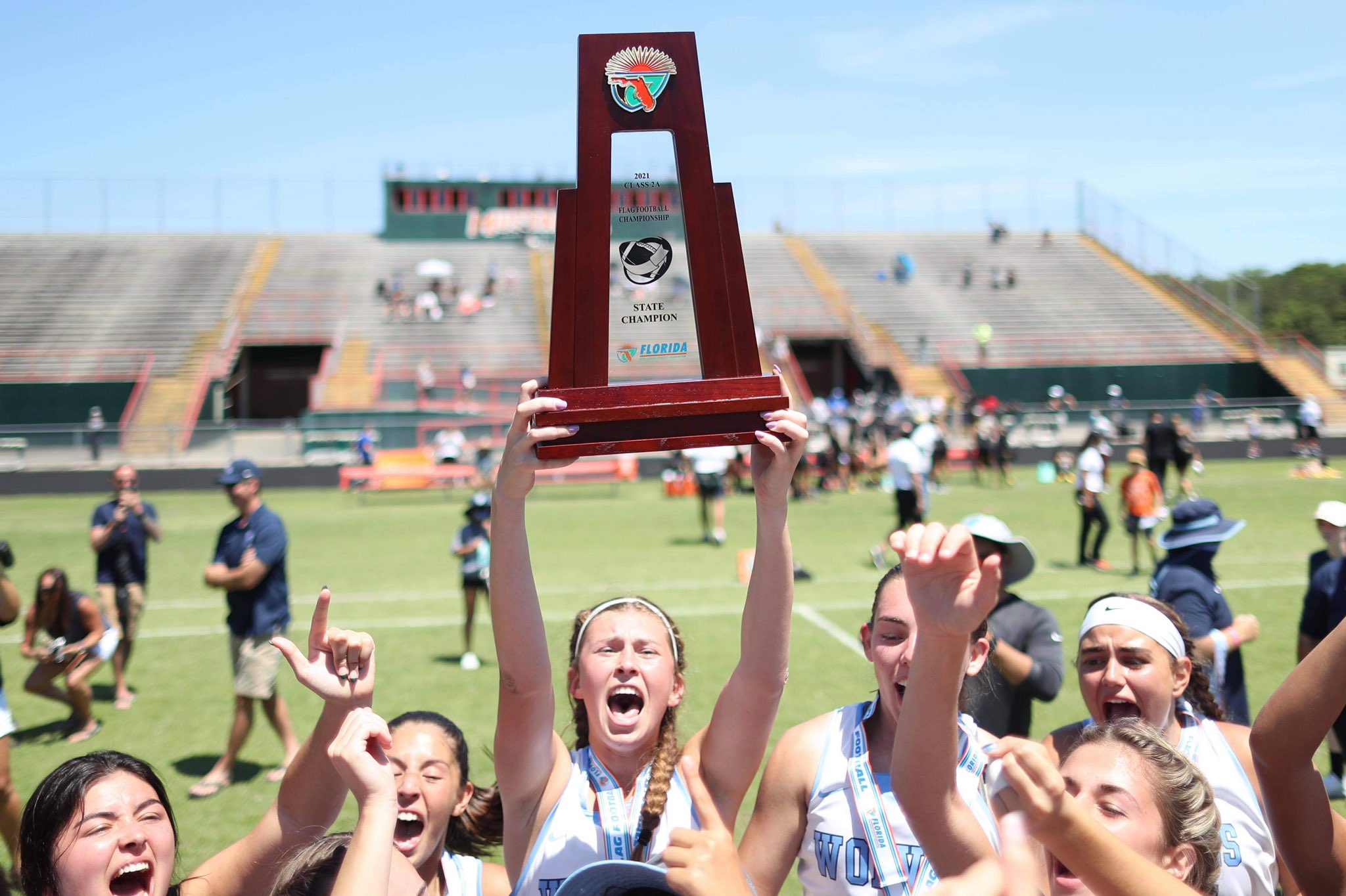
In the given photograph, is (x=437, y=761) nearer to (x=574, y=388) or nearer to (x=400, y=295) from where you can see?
(x=574, y=388)

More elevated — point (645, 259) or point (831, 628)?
point (645, 259)

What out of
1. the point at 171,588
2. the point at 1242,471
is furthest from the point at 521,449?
the point at 1242,471

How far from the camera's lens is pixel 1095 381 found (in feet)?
134

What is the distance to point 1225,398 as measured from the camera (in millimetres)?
40719

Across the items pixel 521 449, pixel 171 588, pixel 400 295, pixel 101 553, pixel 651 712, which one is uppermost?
pixel 400 295

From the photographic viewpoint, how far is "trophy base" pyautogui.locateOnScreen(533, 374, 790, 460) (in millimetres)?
2805

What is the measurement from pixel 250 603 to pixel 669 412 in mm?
5183

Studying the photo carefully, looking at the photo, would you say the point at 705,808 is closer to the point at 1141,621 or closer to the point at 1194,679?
the point at 1141,621

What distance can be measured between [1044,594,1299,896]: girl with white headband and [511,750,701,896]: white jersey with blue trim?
120 centimetres

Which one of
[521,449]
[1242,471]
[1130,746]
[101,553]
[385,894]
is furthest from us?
[1242,471]

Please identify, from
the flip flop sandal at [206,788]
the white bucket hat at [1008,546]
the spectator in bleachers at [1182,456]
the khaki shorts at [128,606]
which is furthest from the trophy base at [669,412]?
the spectator in bleachers at [1182,456]

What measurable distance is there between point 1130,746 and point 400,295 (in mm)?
43329

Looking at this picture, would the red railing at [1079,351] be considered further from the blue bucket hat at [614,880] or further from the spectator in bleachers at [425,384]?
the blue bucket hat at [614,880]

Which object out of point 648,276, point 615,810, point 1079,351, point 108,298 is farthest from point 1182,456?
point 108,298
